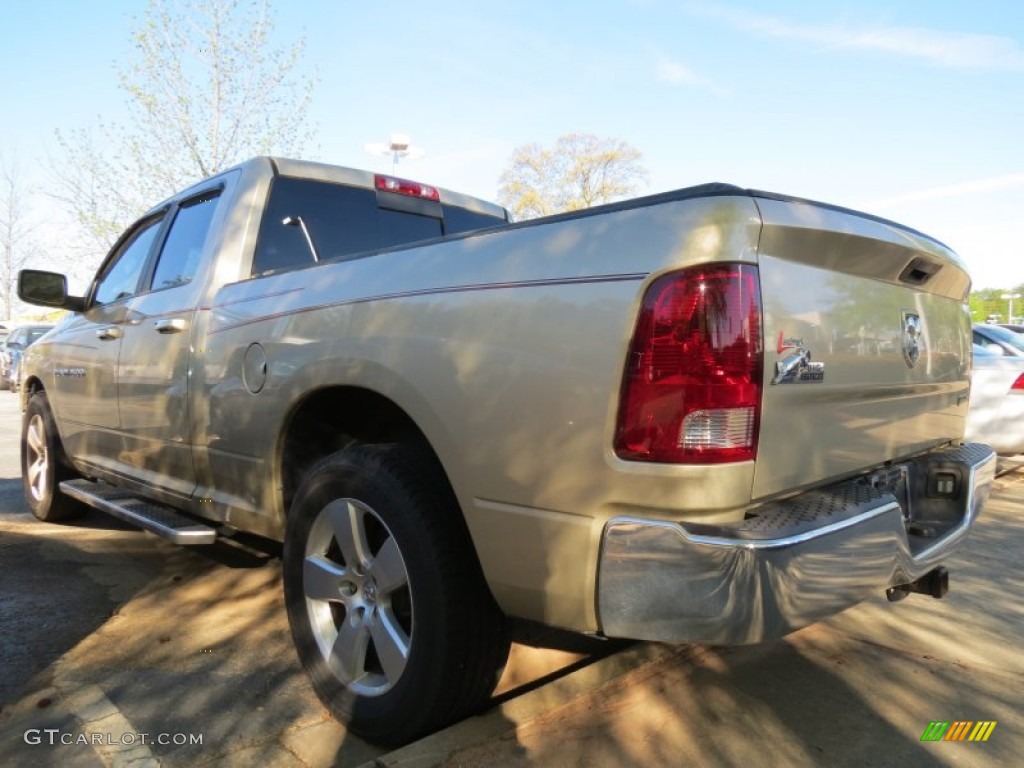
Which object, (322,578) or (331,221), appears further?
(331,221)

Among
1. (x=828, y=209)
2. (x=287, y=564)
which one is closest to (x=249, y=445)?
(x=287, y=564)

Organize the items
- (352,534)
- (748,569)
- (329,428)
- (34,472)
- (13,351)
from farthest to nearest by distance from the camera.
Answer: (13,351) → (34,472) → (329,428) → (352,534) → (748,569)

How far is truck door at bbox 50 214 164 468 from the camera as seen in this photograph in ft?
13.6

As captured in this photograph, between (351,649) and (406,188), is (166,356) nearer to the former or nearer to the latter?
(406,188)

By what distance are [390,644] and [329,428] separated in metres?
1.00

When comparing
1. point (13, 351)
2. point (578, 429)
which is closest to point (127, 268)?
point (578, 429)

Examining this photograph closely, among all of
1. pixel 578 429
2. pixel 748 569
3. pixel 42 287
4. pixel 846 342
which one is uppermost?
pixel 42 287

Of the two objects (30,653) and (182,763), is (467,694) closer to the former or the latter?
(182,763)

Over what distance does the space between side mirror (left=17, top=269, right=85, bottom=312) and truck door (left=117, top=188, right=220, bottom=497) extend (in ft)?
2.97

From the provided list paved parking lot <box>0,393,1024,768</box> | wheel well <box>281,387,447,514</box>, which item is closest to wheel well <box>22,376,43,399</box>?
paved parking lot <box>0,393,1024,768</box>

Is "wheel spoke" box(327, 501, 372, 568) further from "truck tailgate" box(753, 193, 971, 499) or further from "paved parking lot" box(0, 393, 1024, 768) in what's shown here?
"truck tailgate" box(753, 193, 971, 499)

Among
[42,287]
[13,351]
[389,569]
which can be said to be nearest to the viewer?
[389,569]

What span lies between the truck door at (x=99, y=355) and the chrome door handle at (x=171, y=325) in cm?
54

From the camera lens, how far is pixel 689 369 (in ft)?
5.86
